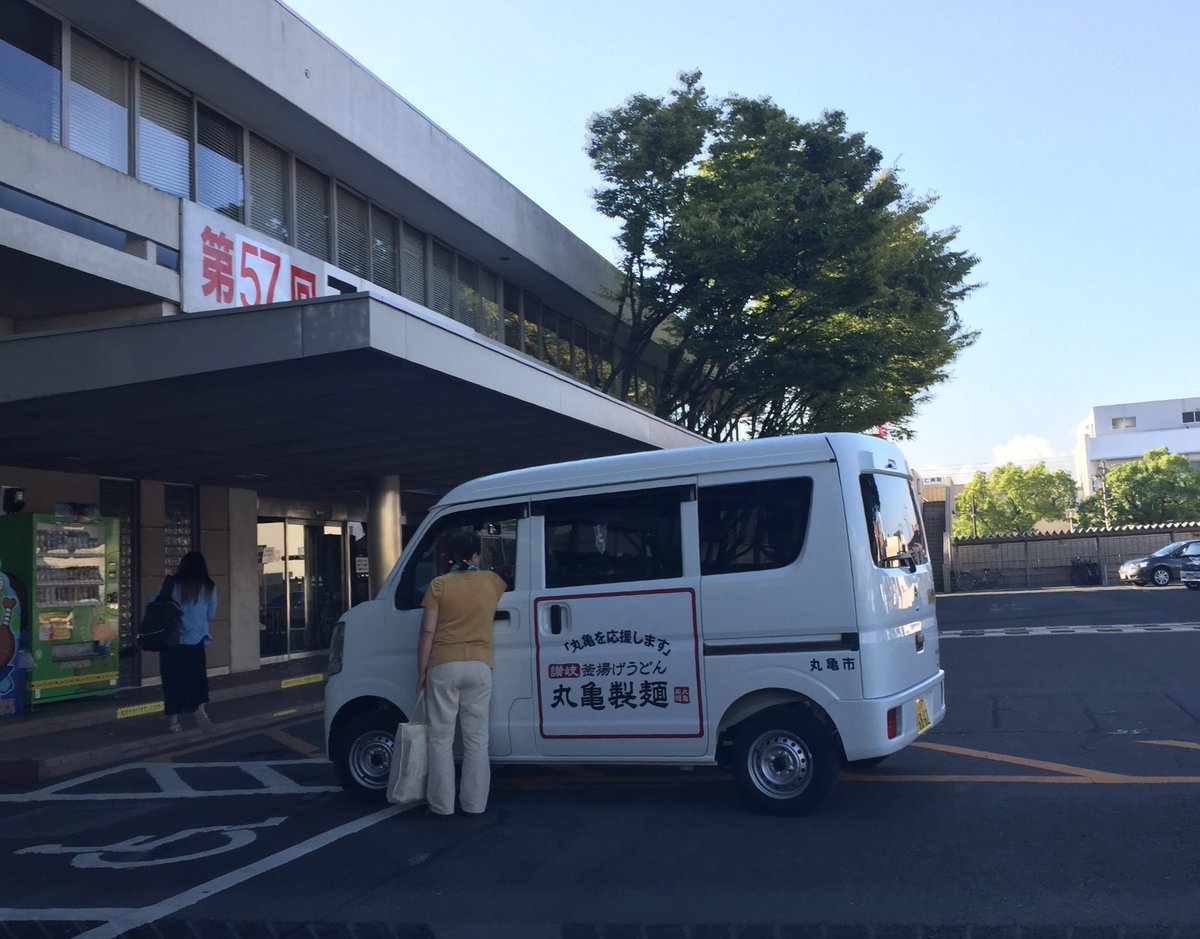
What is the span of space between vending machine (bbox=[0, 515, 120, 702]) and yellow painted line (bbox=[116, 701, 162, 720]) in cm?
80

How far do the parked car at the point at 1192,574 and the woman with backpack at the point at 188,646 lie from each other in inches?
1165

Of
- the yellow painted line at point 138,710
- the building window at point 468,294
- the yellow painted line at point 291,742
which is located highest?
the building window at point 468,294

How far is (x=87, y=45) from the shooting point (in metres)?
12.7

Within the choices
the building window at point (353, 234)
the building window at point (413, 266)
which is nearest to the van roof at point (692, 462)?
the building window at point (353, 234)

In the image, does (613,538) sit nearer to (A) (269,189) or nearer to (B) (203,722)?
(B) (203,722)

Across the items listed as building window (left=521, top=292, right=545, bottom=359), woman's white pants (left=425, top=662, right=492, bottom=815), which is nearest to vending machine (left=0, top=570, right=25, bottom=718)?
woman's white pants (left=425, top=662, right=492, bottom=815)

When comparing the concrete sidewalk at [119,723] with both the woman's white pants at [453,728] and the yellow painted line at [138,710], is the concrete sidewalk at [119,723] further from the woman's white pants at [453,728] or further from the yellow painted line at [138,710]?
the woman's white pants at [453,728]

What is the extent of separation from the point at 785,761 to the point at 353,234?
43.0 feet

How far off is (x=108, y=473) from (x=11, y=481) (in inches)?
60.2

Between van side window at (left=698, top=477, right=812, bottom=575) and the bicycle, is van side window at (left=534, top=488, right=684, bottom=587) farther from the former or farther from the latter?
the bicycle

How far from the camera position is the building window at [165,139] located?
13461 mm

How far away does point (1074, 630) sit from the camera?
19922 millimetres

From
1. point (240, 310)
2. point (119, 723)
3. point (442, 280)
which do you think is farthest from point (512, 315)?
point (240, 310)

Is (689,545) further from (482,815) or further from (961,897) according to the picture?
(961,897)
